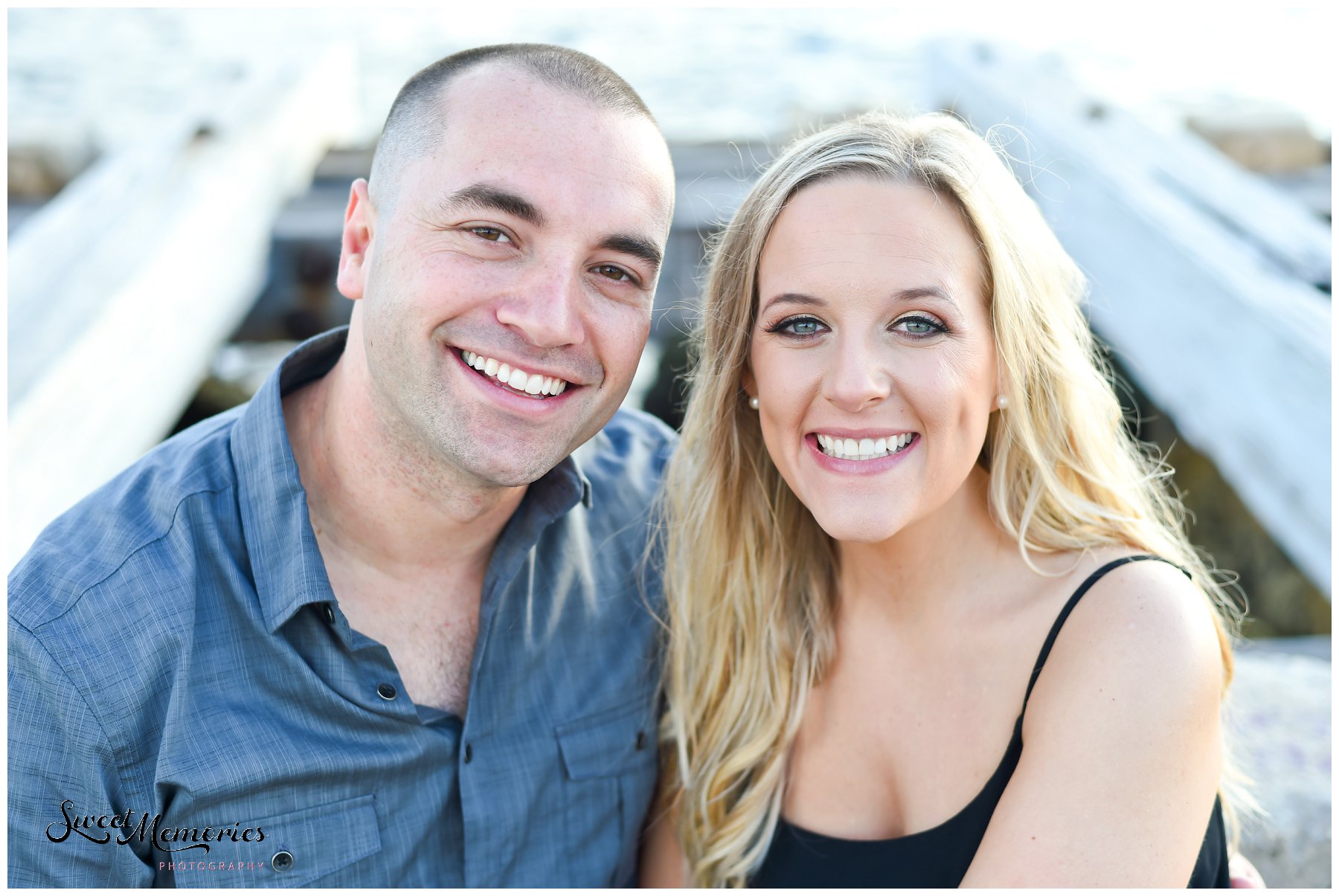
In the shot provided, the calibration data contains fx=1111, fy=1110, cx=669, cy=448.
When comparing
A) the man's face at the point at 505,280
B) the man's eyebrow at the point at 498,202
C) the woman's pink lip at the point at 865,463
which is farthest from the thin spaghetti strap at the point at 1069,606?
the man's eyebrow at the point at 498,202

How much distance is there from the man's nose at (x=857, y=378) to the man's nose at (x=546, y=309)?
1.63 ft

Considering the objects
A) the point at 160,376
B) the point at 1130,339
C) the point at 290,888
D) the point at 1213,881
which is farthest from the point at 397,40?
the point at 1213,881

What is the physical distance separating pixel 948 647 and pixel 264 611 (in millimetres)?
1338

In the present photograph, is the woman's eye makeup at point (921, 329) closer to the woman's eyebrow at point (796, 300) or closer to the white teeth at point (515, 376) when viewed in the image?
the woman's eyebrow at point (796, 300)

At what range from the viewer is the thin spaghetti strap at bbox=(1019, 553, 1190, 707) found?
6.89 feet

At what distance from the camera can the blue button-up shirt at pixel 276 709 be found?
1.86m

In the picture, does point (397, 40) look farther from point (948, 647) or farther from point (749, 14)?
point (948, 647)

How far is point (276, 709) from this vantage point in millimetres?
1997

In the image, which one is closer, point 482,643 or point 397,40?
point 482,643

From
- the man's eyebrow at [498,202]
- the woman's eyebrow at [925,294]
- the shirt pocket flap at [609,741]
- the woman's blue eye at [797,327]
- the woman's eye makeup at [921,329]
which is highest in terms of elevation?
the man's eyebrow at [498,202]

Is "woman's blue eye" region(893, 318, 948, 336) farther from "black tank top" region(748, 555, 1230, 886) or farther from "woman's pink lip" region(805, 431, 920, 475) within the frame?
"black tank top" region(748, 555, 1230, 886)

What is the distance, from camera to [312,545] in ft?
6.85
